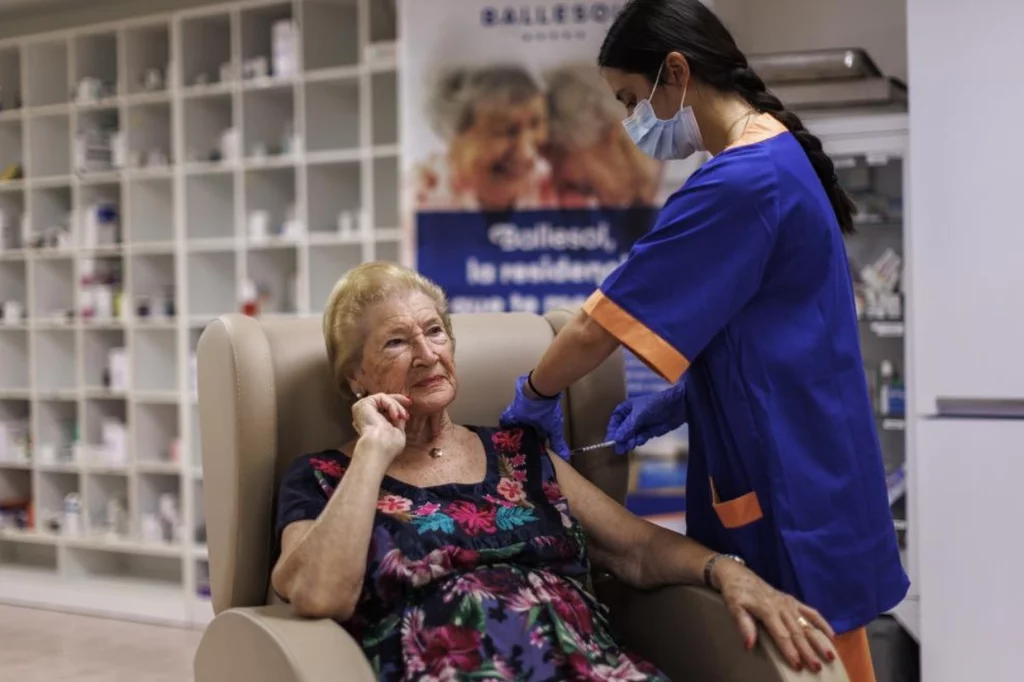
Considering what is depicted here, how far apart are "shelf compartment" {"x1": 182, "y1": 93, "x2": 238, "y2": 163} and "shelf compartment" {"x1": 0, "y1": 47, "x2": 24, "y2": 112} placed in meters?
1.10

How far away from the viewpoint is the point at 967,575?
2.90m

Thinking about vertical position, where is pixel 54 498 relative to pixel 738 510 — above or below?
below

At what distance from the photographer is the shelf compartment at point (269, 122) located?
418 centimetres

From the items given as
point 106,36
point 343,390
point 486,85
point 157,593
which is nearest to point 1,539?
point 157,593

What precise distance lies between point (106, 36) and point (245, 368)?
3571 mm

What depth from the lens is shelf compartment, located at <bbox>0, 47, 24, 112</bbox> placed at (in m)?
4.85

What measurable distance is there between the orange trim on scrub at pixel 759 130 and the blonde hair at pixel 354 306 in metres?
0.58

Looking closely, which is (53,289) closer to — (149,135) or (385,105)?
(149,135)

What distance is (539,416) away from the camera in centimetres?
179

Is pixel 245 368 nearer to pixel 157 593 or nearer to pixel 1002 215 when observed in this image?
pixel 1002 215

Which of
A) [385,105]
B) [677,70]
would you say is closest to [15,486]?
[385,105]

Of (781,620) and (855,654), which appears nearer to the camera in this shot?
(781,620)

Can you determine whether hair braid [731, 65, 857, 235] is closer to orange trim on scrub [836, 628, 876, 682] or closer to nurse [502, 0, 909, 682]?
nurse [502, 0, 909, 682]

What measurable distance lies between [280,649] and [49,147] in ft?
13.4
